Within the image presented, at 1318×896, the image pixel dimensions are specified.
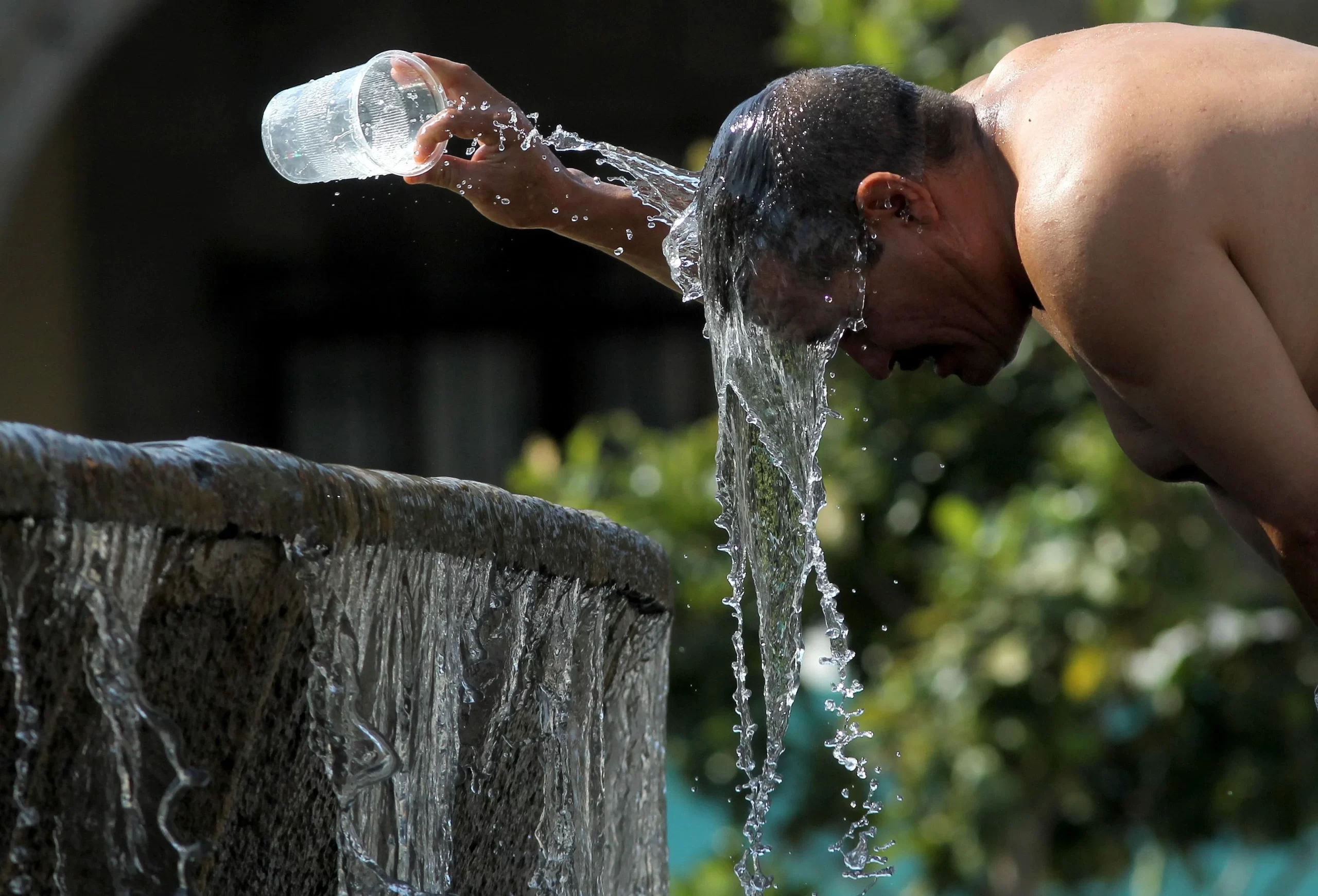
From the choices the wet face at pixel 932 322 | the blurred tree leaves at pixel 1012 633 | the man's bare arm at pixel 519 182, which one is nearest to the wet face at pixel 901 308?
the wet face at pixel 932 322

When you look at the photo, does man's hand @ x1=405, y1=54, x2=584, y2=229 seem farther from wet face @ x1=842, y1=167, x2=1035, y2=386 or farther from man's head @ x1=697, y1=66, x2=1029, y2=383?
wet face @ x1=842, y1=167, x2=1035, y2=386

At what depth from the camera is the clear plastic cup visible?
2533mm

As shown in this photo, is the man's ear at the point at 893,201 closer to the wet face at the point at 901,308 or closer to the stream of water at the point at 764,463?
the wet face at the point at 901,308

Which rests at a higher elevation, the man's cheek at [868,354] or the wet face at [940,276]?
the wet face at [940,276]

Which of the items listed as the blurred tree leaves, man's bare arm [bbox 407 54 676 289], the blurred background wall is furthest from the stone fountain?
the blurred background wall

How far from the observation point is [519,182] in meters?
2.64

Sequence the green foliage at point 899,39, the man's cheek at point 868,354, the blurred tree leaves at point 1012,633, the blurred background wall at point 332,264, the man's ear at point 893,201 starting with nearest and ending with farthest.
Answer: the man's ear at point 893,201 → the man's cheek at point 868,354 → the blurred tree leaves at point 1012,633 → the green foliage at point 899,39 → the blurred background wall at point 332,264

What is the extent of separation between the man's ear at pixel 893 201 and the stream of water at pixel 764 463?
0.50 ft

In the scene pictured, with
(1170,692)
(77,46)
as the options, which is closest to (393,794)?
(1170,692)

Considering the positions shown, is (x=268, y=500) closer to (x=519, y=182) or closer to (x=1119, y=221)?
(x=1119, y=221)

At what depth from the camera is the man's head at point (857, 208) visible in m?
2.12

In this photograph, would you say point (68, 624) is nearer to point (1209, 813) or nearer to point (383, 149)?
point (383, 149)

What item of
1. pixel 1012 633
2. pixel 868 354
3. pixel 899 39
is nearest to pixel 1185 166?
pixel 868 354

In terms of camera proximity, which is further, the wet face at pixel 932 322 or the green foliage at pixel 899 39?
the green foliage at pixel 899 39
